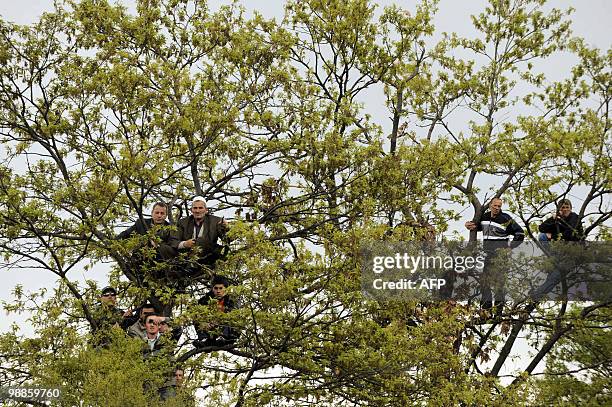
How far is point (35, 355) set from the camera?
18594mm

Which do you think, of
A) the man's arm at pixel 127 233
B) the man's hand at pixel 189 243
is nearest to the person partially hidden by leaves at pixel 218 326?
the man's hand at pixel 189 243

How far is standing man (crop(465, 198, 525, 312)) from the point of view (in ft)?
71.4

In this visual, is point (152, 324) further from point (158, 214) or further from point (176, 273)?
point (158, 214)

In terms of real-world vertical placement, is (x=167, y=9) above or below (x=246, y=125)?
above

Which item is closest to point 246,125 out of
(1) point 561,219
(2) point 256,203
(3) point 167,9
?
(2) point 256,203

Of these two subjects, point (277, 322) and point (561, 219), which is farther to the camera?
point (561, 219)

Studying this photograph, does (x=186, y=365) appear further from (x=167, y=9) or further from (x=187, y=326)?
(x=167, y=9)

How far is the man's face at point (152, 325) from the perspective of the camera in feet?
59.7

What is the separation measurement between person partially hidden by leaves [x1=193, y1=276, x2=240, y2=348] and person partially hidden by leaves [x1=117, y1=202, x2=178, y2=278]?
91 centimetres

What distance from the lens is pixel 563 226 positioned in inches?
870

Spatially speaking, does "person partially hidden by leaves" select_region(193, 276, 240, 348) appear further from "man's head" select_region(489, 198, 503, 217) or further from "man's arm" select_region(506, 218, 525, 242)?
"man's arm" select_region(506, 218, 525, 242)

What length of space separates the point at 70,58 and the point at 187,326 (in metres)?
5.52

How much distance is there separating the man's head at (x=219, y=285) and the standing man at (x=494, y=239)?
202 inches

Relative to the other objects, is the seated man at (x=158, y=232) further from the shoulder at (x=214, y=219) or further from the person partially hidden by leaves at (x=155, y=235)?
the shoulder at (x=214, y=219)
